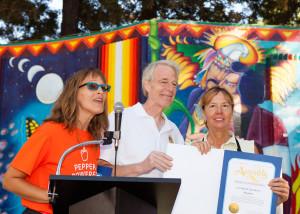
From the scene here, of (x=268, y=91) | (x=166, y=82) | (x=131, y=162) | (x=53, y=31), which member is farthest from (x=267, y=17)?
(x=131, y=162)

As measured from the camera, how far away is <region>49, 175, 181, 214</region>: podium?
5.76ft

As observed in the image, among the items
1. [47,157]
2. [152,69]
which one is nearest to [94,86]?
[47,157]

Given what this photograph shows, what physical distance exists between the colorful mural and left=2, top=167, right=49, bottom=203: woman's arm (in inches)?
77.1

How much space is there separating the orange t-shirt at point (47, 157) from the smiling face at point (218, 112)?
0.98 metres

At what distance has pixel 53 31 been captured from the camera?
8.69 m

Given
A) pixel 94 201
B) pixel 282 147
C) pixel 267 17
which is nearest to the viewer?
pixel 94 201

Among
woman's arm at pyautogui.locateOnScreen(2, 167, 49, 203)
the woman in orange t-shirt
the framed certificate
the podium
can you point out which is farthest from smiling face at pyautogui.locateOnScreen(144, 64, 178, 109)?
the podium

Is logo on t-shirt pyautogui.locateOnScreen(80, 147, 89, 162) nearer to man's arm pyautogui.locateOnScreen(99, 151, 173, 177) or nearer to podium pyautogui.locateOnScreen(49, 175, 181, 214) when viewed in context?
man's arm pyautogui.locateOnScreen(99, 151, 173, 177)

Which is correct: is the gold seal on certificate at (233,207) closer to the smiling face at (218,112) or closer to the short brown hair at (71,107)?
the smiling face at (218,112)

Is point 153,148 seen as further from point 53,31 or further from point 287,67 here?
point 53,31

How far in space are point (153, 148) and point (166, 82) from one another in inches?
25.1

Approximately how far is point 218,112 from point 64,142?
3.81ft

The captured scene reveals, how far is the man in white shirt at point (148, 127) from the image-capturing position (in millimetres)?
3301

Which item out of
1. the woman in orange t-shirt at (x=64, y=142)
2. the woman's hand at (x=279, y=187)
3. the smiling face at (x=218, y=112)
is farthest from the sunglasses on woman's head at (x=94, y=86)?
the woman's hand at (x=279, y=187)
